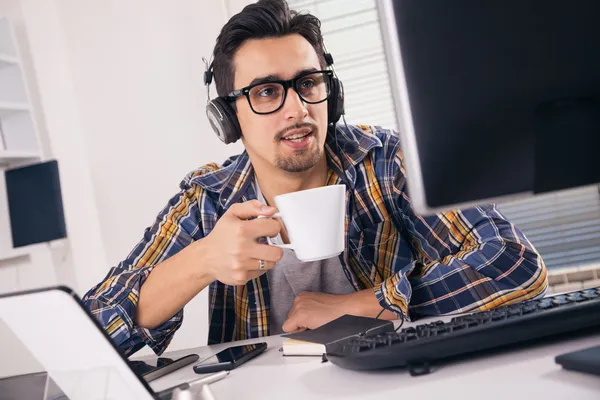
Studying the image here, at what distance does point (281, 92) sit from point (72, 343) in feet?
3.13

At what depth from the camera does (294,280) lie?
1488mm

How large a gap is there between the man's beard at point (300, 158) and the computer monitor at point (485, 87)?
34.4 inches

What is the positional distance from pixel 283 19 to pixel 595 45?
106 centimetres

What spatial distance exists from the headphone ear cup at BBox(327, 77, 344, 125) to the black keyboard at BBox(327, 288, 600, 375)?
2.92 ft

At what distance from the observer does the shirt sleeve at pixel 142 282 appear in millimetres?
1264

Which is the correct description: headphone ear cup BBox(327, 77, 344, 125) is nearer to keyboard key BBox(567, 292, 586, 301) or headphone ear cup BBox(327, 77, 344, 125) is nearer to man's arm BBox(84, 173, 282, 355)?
man's arm BBox(84, 173, 282, 355)

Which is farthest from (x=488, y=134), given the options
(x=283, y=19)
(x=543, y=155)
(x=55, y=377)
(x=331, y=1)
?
(x=331, y=1)

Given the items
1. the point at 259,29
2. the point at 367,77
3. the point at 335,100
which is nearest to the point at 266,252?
the point at 335,100

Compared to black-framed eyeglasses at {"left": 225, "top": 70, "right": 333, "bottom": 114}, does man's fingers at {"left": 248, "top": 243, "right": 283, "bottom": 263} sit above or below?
below

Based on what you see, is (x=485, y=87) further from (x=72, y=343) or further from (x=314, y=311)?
(x=314, y=311)

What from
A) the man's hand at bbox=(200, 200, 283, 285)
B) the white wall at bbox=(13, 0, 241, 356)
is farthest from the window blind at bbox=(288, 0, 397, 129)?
the man's hand at bbox=(200, 200, 283, 285)

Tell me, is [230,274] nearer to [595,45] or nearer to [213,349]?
[213,349]

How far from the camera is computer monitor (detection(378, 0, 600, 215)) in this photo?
2.07ft

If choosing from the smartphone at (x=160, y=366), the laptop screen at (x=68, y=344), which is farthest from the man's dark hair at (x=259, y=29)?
the laptop screen at (x=68, y=344)
